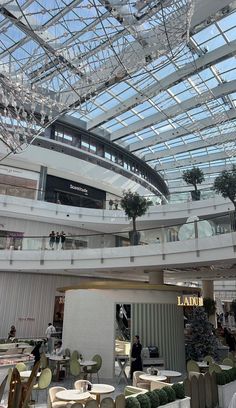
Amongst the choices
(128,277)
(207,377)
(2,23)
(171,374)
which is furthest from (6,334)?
(2,23)

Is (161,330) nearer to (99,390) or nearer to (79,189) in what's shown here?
(99,390)

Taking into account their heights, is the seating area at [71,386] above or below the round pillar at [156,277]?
below

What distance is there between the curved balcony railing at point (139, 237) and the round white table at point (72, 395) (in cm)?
839

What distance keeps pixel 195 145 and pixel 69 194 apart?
1422cm

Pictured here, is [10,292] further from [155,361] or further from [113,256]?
[155,361]

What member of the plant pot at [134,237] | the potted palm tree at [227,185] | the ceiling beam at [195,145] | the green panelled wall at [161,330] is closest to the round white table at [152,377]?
the green panelled wall at [161,330]

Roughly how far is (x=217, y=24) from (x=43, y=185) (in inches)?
663

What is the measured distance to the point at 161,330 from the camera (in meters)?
13.2

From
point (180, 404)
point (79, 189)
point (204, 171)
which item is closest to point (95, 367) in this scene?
point (180, 404)

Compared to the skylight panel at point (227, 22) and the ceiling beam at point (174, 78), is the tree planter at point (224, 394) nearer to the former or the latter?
the ceiling beam at point (174, 78)

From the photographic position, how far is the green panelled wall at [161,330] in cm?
1289

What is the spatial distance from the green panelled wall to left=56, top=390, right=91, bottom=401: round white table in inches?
206

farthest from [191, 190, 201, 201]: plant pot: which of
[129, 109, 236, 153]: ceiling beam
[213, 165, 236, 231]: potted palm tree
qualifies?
[129, 109, 236, 153]: ceiling beam

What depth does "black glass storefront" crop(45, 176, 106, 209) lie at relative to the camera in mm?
26573
